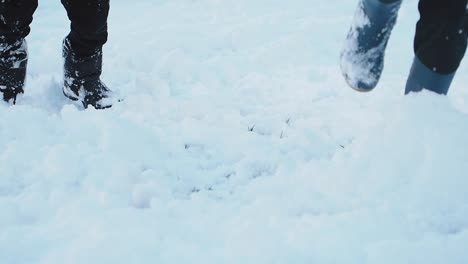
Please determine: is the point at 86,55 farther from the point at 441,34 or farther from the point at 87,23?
the point at 441,34

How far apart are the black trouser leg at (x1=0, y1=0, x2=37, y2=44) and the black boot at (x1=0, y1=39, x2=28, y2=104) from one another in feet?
0.11

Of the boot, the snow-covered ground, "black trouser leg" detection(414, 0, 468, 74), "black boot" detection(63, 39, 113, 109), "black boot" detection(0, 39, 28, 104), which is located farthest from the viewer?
"black boot" detection(63, 39, 113, 109)

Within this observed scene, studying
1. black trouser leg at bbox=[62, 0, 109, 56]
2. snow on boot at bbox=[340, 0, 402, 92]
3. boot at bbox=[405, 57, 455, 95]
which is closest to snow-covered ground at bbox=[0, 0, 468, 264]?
boot at bbox=[405, 57, 455, 95]

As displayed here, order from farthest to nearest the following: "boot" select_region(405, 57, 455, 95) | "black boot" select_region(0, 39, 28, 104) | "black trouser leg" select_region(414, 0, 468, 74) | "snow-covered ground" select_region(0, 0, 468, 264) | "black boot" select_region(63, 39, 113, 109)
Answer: "black boot" select_region(63, 39, 113, 109), "black boot" select_region(0, 39, 28, 104), "boot" select_region(405, 57, 455, 95), "black trouser leg" select_region(414, 0, 468, 74), "snow-covered ground" select_region(0, 0, 468, 264)

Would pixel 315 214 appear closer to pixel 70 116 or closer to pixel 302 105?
pixel 302 105

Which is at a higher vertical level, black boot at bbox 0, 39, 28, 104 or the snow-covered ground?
black boot at bbox 0, 39, 28, 104

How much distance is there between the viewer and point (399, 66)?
2.71m

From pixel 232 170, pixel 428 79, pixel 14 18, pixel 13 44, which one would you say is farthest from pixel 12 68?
pixel 428 79

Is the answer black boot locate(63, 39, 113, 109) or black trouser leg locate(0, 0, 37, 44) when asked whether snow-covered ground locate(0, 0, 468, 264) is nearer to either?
A: black boot locate(63, 39, 113, 109)

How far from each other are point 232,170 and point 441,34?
89 cm

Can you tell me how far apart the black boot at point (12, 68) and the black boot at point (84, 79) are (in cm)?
19

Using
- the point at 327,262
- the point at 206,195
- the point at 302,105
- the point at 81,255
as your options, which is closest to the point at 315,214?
the point at 327,262

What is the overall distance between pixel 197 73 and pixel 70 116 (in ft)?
3.04

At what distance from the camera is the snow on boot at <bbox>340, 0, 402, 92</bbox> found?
1459 mm
